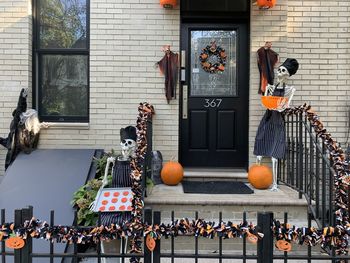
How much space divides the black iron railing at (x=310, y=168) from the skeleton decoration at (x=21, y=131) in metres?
3.48

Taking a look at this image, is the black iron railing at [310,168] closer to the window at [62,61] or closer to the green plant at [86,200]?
the green plant at [86,200]

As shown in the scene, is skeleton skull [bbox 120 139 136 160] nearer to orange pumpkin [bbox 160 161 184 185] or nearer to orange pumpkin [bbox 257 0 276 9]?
orange pumpkin [bbox 160 161 184 185]

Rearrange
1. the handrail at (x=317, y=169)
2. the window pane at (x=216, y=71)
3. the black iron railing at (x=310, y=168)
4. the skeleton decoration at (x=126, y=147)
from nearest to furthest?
the handrail at (x=317, y=169) < the black iron railing at (x=310, y=168) < the skeleton decoration at (x=126, y=147) < the window pane at (x=216, y=71)

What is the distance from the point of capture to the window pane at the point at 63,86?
613 cm

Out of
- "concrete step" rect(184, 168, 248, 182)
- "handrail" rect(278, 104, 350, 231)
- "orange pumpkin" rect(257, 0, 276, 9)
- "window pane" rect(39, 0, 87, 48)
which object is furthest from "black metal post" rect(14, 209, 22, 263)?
"orange pumpkin" rect(257, 0, 276, 9)

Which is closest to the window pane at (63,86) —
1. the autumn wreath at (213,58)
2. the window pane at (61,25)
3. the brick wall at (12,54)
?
the window pane at (61,25)

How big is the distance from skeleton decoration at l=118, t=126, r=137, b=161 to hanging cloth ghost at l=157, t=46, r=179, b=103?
125 cm

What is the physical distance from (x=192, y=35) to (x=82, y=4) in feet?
5.65

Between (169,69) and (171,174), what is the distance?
154 cm

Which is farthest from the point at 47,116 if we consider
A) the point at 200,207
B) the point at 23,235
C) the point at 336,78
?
the point at 336,78

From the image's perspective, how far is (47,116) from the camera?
611 cm

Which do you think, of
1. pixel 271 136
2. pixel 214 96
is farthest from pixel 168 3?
pixel 271 136

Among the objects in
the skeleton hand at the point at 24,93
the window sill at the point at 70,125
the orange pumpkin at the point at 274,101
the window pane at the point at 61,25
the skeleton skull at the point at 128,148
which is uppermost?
the window pane at the point at 61,25

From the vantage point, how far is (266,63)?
18.8 ft
